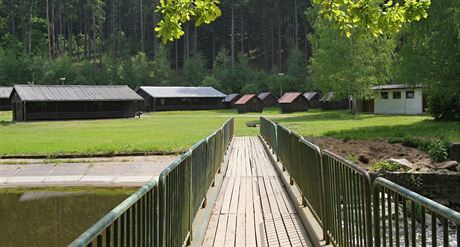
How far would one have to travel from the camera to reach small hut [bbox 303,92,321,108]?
7124 centimetres

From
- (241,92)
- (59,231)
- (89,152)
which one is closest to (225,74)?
(241,92)

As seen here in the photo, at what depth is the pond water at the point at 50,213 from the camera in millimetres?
11070

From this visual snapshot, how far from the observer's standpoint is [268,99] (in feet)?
254

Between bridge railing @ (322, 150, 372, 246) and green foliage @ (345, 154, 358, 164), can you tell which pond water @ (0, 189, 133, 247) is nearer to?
bridge railing @ (322, 150, 372, 246)

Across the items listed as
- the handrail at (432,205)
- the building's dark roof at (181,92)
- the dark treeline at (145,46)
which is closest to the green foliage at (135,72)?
the dark treeline at (145,46)

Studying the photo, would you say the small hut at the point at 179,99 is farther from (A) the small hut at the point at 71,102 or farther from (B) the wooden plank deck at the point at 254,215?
(B) the wooden plank deck at the point at 254,215

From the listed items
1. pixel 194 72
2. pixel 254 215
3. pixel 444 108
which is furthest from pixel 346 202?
pixel 194 72

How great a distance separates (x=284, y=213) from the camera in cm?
891

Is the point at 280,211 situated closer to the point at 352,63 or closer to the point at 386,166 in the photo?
the point at 386,166

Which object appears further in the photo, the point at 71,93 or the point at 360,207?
the point at 71,93

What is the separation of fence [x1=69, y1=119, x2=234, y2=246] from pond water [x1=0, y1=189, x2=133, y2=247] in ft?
15.8

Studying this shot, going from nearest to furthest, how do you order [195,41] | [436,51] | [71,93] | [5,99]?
[436,51] → [71,93] → [5,99] → [195,41]

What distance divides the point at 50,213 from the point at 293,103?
52.4 m

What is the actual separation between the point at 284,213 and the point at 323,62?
44666 millimetres
